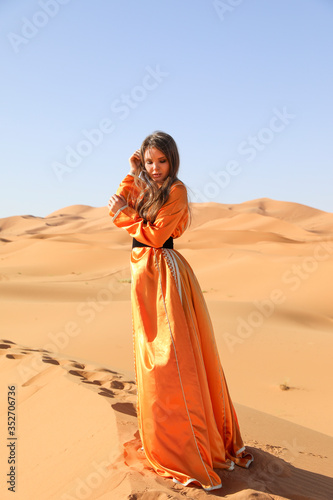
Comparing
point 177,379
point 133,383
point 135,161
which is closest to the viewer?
point 177,379

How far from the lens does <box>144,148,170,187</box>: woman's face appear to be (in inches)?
136

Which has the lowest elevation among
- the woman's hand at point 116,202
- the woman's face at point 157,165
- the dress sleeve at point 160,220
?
the dress sleeve at point 160,220

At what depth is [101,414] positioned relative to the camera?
4.12m

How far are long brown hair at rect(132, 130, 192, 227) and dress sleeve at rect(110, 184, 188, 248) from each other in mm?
49

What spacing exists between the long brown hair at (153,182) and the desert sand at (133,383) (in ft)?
5.51

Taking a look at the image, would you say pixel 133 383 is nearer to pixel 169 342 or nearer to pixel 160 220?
pixel 169 342

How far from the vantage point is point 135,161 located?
12.1 feet

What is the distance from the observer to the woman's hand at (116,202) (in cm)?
349

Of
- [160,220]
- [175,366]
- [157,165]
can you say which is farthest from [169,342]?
[157,165]

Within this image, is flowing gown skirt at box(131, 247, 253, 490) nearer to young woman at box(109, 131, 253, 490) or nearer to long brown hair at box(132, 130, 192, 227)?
young woman at box(109, 131, 253, 490)

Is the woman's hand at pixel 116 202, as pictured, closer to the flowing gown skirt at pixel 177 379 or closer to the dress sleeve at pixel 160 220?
the dress sleeve at pixel 160 220

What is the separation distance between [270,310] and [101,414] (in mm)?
8883

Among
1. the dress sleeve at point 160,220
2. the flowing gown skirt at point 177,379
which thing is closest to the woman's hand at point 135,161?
the dress sleeve at point 160,220

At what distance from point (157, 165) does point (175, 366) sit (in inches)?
54.3
